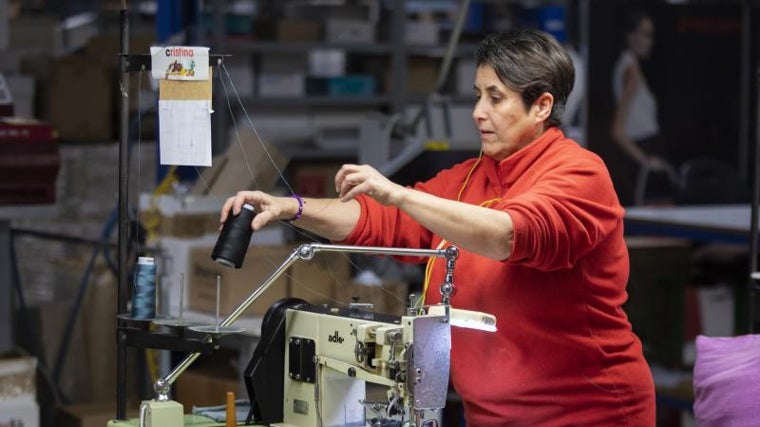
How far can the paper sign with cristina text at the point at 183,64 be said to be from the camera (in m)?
2.14

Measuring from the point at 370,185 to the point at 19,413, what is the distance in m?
2.16

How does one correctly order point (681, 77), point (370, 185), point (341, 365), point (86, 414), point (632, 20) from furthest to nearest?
point (681, 77) → point (632, 20) → point (86, 414) → point (341, 365) → point (370, 185)

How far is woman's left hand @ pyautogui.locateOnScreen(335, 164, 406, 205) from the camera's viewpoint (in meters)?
1.91

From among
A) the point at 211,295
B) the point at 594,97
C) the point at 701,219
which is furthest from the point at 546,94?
the point at 594,97

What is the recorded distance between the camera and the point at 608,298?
2.17 meters

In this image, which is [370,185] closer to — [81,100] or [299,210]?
[299,210]

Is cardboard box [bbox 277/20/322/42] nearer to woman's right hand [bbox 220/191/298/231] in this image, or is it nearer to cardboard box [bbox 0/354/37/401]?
cardboard box [bbox 0/354/37/401]

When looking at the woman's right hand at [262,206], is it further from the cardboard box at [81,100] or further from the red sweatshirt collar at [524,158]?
the cardboard box at [81,100]

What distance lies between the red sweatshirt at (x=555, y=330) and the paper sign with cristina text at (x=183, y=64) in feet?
1.83

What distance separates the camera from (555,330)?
2.14 m

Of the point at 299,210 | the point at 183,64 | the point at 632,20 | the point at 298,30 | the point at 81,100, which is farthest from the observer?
the point at 298,30

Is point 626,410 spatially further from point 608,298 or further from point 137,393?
point 137,393

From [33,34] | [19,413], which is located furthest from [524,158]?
[33,34]

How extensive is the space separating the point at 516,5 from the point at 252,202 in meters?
6.09
